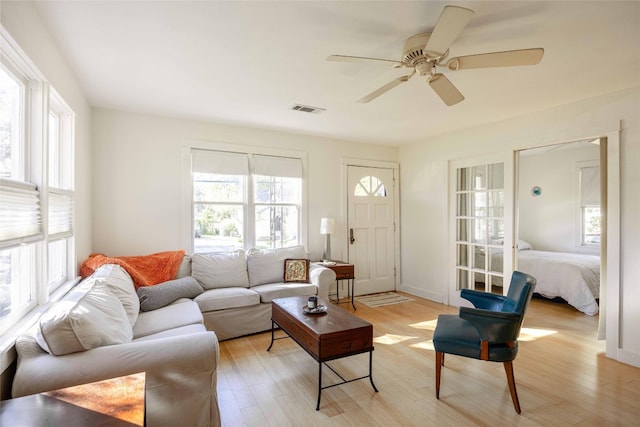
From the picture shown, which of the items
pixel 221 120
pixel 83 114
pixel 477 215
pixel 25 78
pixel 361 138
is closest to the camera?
pixel 25 78

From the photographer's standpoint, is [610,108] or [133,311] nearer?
[133,311]

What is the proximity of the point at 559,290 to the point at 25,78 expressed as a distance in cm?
602

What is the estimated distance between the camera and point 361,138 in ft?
16.0

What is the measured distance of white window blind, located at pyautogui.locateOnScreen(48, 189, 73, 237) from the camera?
2.20 metres

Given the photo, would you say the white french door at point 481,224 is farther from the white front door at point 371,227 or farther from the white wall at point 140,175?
the white wall at point 140,175

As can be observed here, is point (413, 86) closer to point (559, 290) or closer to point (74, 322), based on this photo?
point (74, 322)

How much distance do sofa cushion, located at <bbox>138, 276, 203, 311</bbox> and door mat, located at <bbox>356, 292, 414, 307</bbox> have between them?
8.04ft

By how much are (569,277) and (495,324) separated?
3.19 meters

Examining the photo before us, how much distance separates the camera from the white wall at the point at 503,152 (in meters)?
2.83

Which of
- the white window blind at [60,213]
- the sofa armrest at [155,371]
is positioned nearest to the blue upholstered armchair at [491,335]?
the sofa armrest at [155,371]

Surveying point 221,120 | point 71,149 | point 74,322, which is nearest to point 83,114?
point 71,149

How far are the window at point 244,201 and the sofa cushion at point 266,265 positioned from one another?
1.12 ft

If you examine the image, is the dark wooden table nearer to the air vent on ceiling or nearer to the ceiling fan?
the ceiling fan

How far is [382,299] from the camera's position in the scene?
4891mm
